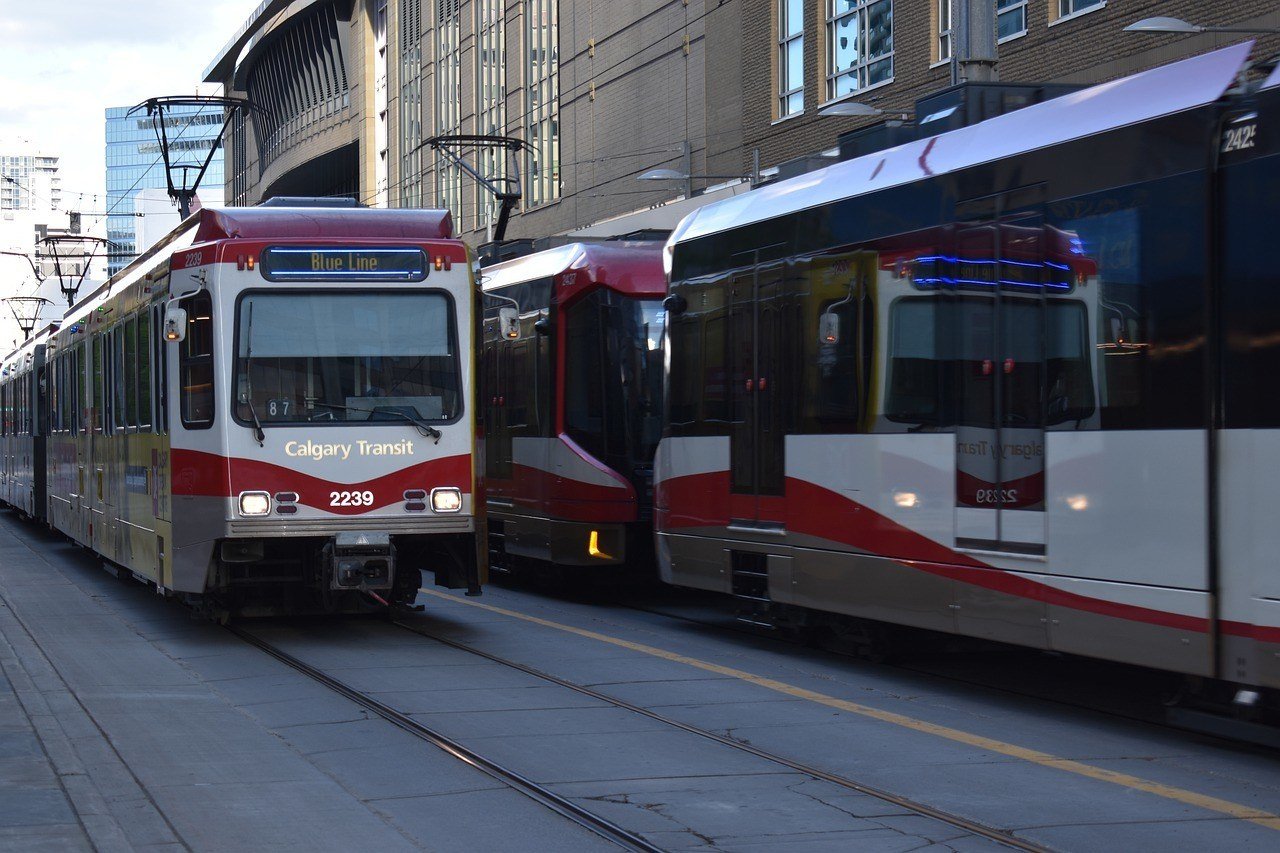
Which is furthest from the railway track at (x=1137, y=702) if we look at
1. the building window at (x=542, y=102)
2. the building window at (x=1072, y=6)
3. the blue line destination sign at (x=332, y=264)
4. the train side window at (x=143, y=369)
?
the building window at (x=542, y=102)

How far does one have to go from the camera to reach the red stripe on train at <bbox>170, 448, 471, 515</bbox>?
1209 centimetres

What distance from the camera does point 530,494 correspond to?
16.6 metres

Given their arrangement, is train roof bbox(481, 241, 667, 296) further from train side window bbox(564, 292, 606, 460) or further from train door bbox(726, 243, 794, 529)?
train door bbox(726, 243, 794, 529)

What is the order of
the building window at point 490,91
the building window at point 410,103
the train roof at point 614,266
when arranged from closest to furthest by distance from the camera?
the train roof at point 614,266 → the building window at point 490,91 → the building window at point 410,103

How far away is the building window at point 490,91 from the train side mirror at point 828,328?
1410 inches

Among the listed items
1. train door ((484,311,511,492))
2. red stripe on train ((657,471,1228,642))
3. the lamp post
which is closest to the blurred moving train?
red stripe on train ((657,471,1228,642))

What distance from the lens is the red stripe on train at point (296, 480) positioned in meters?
12.1

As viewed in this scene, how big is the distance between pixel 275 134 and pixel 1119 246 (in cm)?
6940

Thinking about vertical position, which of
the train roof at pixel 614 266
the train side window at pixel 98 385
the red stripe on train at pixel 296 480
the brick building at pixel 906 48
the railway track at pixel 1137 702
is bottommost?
the railway track at pixel 1137 702

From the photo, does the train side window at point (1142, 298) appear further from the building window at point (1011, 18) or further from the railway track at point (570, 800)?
the building window at point (1011, 18)

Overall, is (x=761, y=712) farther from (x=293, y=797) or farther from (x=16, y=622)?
(x=16, y=622)

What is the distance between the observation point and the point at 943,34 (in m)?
25.6

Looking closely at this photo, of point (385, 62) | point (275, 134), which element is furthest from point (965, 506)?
point (275, 134)

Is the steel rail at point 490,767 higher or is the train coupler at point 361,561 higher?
the train coupler at point 361,561
